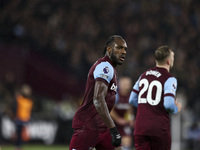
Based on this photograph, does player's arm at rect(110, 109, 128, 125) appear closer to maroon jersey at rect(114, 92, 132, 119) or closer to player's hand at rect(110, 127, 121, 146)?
maroon jersey at rect(114, 92, 132, 119)

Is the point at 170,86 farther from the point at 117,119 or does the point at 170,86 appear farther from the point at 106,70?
the point at 117,119

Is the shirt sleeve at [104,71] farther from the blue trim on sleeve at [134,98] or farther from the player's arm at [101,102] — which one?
the blue trim on sleeve at [134,98]

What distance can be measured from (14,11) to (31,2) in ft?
3.72

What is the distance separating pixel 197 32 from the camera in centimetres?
1914

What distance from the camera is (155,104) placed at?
545cm

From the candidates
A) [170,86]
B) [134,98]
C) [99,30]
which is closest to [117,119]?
[134,98]

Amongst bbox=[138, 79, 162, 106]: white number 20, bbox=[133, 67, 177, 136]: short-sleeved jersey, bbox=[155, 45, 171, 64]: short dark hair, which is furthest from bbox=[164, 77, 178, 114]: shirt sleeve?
bbox=[155, 45, 171, 64]: short dark hair

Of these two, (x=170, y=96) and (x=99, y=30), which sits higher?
(x=99, y=30)

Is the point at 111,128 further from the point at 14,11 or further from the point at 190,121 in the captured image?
the point at 14,11

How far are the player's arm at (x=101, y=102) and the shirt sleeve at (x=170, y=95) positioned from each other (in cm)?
82

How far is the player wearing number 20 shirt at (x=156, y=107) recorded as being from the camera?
5.43m

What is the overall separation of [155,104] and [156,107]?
0.14 feet

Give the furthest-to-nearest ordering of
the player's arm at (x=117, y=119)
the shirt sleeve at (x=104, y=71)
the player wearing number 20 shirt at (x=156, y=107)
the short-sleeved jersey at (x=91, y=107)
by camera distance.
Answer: the player's arm at (x=117, y=119)
the player wearing number 20 shirt at (x=156, y=107)
the short-sleeved jersey at (x=91, y=107)
the shirt sleeve at (x=104, y=71)

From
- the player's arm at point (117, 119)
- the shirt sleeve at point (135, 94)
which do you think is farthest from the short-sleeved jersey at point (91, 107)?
the player's arm at point (117, 119)
